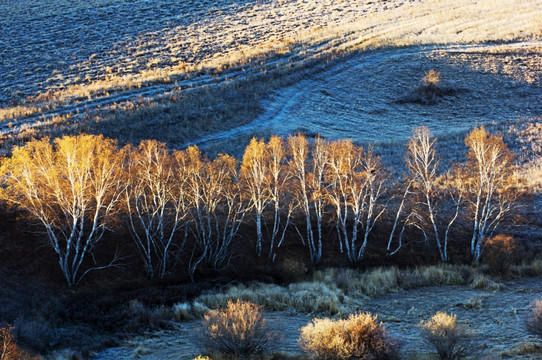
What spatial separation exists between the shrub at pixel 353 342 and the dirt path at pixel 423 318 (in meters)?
1.89

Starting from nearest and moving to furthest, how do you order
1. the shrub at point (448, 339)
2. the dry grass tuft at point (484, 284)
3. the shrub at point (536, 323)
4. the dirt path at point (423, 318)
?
the shrub at point (448, 339) → the shrub at point (536, 323) → the dirt path at point (423, 318) → the dry grass tuft at point (484, 284)

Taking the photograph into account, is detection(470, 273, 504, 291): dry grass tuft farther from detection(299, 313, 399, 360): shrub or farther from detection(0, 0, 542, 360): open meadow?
detection(299, 313, 399, 360): shrub

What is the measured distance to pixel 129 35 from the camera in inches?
2830

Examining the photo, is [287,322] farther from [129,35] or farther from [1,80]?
[129,35]

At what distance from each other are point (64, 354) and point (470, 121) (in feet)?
143

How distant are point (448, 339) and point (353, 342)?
334cm

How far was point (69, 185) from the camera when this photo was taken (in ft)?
92.6

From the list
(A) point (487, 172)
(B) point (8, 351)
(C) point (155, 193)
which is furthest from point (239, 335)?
(A) point (487, 172)

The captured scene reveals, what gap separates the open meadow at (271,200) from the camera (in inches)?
808

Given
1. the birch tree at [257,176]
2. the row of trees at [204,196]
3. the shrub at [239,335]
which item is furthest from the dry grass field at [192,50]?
the shrub at [239,335]

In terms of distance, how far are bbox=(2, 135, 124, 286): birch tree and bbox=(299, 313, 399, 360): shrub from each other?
49.3 ft

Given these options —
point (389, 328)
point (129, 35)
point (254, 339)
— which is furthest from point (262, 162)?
point (129, 35)

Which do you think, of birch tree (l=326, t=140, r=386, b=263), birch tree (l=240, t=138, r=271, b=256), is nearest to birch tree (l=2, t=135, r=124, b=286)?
birch tree (l=240, t=138, r=271, b=256)

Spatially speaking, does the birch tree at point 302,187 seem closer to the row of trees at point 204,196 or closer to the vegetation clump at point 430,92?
the row of trees at point 204,196
